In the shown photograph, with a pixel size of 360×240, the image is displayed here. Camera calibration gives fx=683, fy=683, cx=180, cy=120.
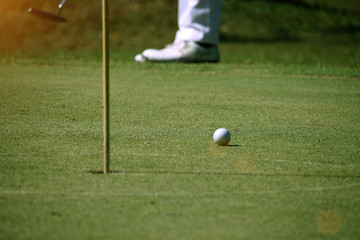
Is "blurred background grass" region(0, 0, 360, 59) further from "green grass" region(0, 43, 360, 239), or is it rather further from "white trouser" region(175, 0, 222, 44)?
"green grass" region(0, 43, 360, 239)

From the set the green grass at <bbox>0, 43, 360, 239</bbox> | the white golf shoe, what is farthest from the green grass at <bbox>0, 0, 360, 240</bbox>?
the white golf shoe

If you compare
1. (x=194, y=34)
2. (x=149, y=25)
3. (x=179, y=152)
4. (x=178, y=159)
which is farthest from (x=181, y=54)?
(x=149, y=25)

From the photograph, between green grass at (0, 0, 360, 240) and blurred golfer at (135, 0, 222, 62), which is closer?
green grass at (0, 0, 360, 240)

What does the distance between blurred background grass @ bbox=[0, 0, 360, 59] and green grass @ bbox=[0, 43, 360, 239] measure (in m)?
10.3

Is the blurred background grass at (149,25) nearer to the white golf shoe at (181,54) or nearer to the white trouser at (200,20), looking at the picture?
the white golf shoe at (181,54)

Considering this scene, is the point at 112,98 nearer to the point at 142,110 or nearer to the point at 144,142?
the point at 142,110

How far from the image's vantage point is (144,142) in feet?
26.8

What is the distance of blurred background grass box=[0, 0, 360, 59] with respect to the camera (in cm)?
2469

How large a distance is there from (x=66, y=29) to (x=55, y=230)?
22458mm

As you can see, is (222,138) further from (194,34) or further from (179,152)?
(194,34)

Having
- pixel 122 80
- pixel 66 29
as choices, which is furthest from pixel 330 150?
pixel 66 29

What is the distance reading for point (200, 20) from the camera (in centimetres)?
1664

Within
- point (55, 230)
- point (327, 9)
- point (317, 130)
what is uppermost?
point (55, 230)

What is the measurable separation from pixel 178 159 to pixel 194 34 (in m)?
9.78
